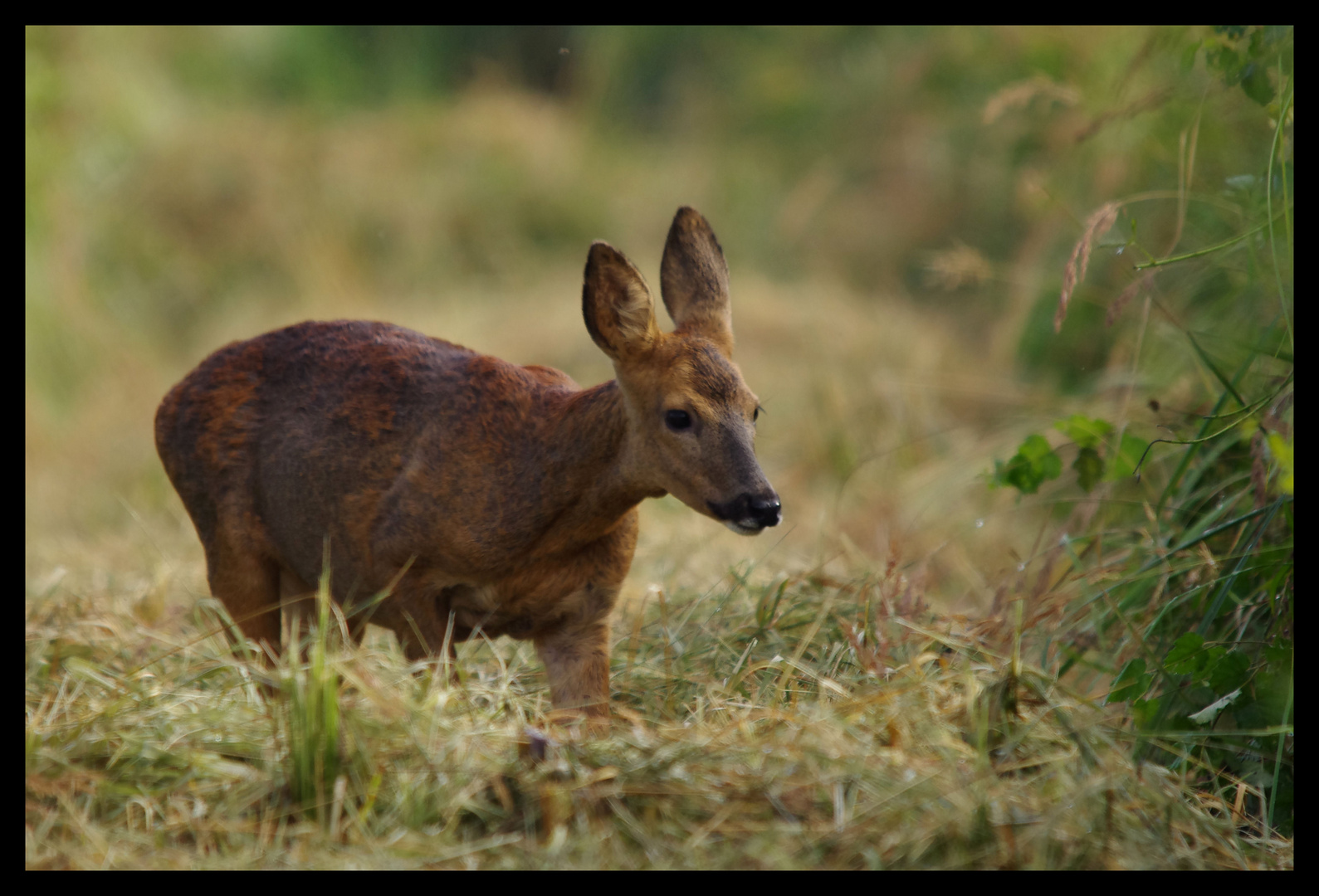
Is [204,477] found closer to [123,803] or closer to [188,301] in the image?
[123,803]

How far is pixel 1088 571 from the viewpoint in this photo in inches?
172

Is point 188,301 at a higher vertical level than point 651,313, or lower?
higher

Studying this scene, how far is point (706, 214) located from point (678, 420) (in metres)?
10.2

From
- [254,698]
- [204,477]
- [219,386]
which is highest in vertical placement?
[219,386]

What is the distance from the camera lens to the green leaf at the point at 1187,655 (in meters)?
3.74

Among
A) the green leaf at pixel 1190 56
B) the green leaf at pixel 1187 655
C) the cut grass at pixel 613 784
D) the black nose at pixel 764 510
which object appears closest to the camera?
the cut grass at pixel 613 784

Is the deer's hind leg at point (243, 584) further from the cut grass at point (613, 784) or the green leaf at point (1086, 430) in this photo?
the green leaf at point (1086, 430)

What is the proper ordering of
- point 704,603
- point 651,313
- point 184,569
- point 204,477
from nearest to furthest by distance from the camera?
point 651,313 < point 204,477 < point 704,603 < point 184,569

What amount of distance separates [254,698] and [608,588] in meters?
1.08

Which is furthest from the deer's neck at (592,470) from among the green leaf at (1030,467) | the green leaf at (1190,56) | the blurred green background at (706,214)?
the green leaf at (1190,56)

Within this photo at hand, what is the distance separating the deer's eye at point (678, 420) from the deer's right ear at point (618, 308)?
244 mm

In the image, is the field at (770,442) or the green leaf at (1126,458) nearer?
the field at (770,442)
